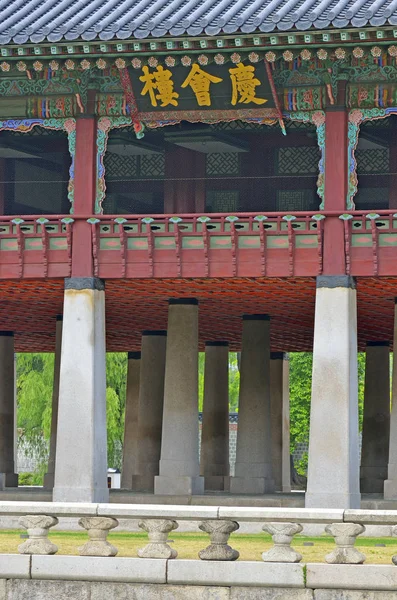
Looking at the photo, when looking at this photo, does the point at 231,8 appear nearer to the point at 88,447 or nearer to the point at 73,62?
the point at 73,62

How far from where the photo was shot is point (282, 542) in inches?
798

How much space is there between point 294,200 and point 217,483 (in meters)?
8.90

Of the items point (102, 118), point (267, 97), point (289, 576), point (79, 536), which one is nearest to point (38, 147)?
point (102, 118)

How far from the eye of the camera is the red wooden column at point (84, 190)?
33375 mm

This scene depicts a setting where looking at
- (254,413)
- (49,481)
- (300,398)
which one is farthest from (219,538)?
(300,398)

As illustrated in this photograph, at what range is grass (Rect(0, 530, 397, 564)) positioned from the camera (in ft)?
72.0

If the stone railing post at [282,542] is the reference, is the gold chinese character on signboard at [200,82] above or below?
above

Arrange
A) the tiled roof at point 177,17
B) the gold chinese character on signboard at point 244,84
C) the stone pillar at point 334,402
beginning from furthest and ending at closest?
the gold chinese character on signboard at point 244,84 → the stone pillar at point 334,402 → the tiled roof at point 177,17

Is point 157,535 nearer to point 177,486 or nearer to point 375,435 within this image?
point 177,486

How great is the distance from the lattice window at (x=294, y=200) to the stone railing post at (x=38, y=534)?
17831 millimetres

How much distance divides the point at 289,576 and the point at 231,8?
15.8 metres

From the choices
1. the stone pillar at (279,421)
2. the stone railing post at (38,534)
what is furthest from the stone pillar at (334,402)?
the stone pillar at (279,421)

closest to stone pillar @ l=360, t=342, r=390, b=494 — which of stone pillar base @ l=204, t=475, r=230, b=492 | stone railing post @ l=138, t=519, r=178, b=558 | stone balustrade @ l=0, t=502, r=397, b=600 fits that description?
stone pillar base @ l=204, t=475, r=230, b=492

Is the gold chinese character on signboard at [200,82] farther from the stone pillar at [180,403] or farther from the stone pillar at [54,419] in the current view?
the stone pillar at [54,419]
